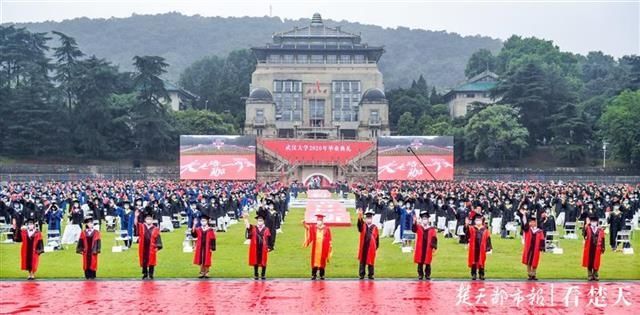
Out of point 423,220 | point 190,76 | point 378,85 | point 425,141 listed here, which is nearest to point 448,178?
point 425,141

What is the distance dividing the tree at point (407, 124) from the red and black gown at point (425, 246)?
5879 cm

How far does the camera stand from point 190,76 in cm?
11206

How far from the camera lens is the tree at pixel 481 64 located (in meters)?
102

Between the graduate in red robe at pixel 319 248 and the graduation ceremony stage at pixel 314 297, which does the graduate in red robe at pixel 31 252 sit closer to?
the graduation ceremony stage at pixel 314 297

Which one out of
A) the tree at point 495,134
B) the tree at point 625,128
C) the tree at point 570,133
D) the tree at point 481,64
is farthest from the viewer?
the tree at point 481,64

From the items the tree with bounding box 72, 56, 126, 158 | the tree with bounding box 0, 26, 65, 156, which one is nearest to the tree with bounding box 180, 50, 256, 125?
the tree with bounding box 72, 56, 126, 158

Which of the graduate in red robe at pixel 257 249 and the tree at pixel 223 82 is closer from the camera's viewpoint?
the graduate in red robe at pixel 257 249

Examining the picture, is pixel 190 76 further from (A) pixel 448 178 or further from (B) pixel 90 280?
(B) pixel 90 280

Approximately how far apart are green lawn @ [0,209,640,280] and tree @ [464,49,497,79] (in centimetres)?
8065

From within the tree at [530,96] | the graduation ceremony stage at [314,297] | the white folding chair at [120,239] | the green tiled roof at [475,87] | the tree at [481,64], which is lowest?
the graduation ceremony stage at [314,297]

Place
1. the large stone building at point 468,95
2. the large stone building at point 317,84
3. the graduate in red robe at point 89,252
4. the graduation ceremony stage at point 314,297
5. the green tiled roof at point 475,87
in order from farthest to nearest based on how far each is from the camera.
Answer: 1. the green tiled roof at point 475,87
2. the large stone building at point 468,95
3. the large stone building at point 317,84
4. the graduate in red robe at point 89,252
5. the graduation ceremony stage at point 314,297

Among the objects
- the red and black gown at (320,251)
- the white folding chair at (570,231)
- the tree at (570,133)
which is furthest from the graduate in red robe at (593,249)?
the tree at (570,133)

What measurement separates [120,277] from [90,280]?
78 centimetres

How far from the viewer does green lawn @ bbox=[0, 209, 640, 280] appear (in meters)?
16.3
